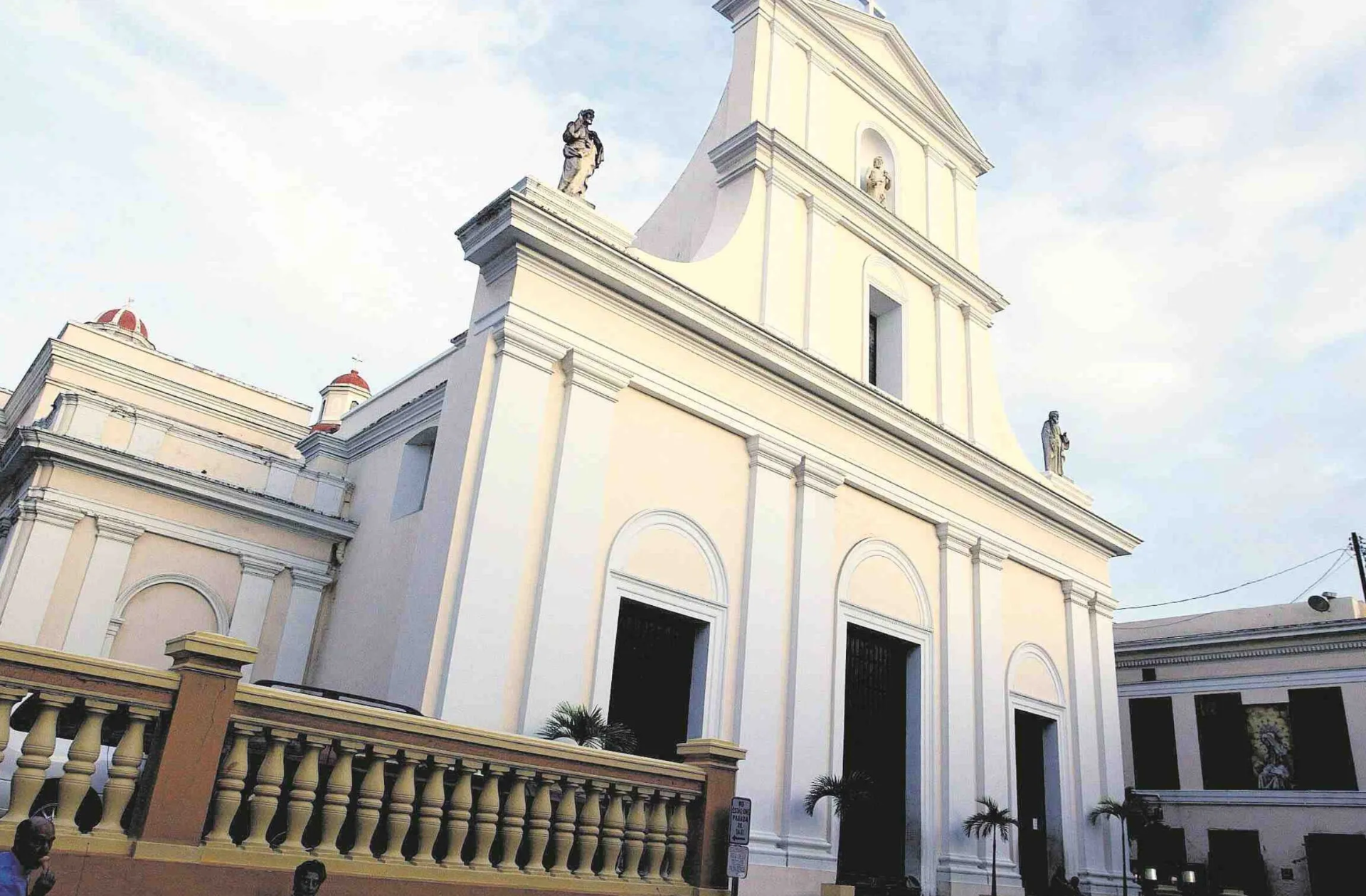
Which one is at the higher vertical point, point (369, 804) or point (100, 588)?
point (100, 588)

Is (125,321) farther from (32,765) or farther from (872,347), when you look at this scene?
(32,765)

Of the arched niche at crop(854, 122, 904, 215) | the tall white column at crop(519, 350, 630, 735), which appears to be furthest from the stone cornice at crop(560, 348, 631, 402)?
the arched niche at crop(854, 122, 904, 215)

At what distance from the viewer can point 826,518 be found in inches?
538

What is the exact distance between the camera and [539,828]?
6.91 m

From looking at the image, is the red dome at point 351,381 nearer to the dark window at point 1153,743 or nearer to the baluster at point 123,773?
the dark window at point 1153,743

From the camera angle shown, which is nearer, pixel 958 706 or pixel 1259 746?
pixel 958 706

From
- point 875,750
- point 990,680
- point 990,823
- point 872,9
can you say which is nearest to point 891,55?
point 872,9

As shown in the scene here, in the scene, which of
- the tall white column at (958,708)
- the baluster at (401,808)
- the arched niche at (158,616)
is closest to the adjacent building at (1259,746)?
the tall white column at (958,708)

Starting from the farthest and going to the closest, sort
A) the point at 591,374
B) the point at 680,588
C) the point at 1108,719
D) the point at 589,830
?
the point at 1108,719, the point at 680,588, the point at 591,374, the point at 589,830

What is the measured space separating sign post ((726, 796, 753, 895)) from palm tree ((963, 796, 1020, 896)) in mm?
7235

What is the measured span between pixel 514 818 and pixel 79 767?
267cm

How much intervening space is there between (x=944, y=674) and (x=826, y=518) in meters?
3.26

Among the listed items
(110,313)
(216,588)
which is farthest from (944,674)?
(110,313)

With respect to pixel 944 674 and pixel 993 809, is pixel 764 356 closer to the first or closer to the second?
pixel 944 674
